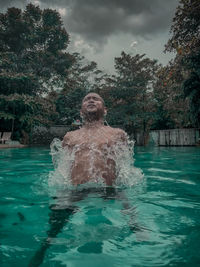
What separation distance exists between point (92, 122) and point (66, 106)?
19540mm

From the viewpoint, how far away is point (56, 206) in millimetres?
2557

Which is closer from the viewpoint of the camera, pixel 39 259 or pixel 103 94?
pixel 39 259

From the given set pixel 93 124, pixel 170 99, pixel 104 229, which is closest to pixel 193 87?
pixel 170 99

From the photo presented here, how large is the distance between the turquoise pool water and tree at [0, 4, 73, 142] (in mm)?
15797

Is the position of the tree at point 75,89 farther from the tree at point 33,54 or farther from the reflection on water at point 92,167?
the reflection on water at point 92,167

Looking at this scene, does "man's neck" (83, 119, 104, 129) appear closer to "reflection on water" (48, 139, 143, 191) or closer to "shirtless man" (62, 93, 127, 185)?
"shirtless man" (62, 93, 127, 185)

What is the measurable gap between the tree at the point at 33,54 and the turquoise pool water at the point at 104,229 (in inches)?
622

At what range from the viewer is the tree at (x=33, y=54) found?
60.5 feet

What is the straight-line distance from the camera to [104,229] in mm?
1931

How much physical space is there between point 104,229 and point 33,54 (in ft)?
76.3

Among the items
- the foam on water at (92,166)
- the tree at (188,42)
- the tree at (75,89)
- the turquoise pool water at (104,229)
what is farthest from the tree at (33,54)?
the turquoise pool water at (104,229)

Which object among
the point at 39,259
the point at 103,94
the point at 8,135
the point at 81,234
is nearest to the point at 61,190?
the point at 81,234

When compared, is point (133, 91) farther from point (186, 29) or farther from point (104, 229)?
point (104, 229)

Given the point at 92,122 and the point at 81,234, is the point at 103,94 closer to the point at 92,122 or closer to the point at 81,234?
the point at 92,122
